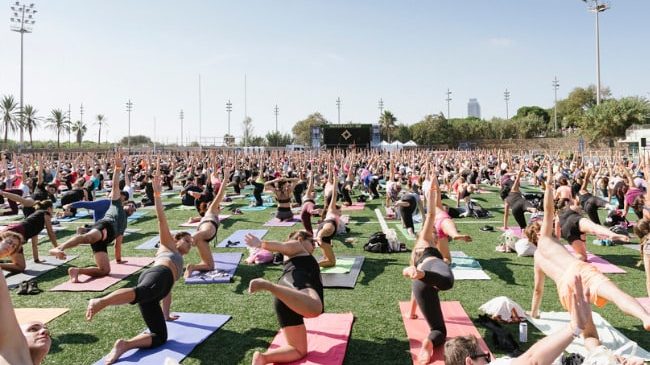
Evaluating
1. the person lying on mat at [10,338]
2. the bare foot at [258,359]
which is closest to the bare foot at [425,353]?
the bare foot at [258,359]

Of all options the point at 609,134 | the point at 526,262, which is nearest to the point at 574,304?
the point at 526,262

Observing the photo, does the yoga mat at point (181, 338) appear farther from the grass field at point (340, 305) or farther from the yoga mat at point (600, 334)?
the yoga mat at point (600, 334)

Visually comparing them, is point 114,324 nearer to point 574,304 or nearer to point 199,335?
point 199,335

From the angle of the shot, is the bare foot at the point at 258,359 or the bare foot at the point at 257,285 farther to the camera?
the bare foot at the point at 258,359

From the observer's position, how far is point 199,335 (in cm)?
586

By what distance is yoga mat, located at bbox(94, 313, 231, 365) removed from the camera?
5.13m

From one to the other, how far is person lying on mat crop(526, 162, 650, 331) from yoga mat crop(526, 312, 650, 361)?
30 cm

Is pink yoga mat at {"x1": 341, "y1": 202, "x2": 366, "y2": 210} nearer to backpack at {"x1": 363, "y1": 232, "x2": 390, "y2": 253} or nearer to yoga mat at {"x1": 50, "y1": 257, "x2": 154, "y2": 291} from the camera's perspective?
backpack at {"x1": 363, "y1": 232, "x2": 390, "y2": 253}

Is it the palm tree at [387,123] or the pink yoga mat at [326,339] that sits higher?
the palm tree at [387,123]

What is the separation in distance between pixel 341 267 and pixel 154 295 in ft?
15.6

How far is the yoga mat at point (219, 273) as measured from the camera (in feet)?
27.3

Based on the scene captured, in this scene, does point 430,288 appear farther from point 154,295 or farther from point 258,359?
point 154,295

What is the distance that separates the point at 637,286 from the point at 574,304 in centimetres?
639

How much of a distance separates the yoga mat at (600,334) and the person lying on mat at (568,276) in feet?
0.98
